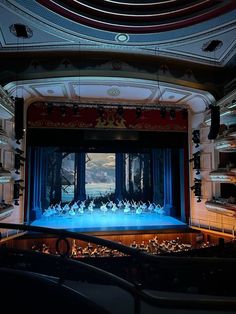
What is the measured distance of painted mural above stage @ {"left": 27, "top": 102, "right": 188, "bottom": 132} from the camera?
27.8 feet

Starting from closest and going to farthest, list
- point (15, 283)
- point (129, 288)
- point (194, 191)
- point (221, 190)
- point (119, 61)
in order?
point (129, 288) < point (15, 283) < point (119, 61) < point (221, 190) < point (194, 191)

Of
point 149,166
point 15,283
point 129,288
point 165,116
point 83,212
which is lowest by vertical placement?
point 83,212

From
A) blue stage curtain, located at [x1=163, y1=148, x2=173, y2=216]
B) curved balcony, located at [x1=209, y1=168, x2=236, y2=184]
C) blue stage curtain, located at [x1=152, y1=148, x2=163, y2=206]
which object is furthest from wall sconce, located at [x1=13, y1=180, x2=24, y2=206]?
blue stage curtain, located at [x1=152, y1=148, x2=163, y2=206]

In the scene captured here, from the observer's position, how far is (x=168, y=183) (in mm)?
10367

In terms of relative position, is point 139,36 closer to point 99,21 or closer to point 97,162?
point 99,21

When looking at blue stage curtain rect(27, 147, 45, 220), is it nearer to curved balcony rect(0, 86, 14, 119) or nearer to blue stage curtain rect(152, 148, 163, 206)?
curved balcony rect(0, 86, 14, 119)

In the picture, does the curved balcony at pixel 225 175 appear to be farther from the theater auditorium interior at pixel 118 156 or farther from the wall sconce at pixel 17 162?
the wall sconce at pixel 17 162

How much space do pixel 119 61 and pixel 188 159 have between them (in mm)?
4625

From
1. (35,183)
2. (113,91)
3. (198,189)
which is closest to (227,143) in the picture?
(198,189)

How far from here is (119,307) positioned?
6.14 feet

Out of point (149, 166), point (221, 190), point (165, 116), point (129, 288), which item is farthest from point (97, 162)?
point (129, 288)

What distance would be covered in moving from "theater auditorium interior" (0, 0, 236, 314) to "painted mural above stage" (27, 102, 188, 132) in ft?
0.12

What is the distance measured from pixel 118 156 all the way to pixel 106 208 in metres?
2.39

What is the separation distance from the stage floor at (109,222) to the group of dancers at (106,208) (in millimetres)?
230
